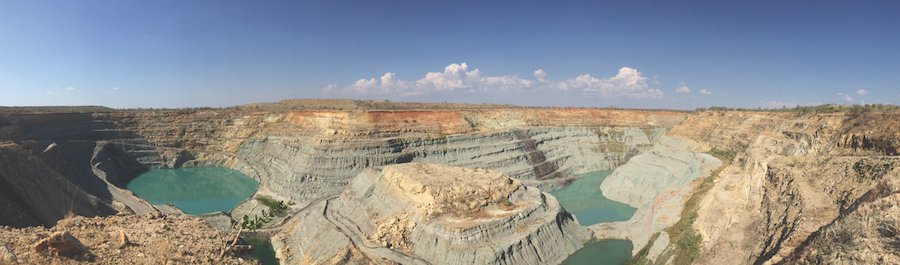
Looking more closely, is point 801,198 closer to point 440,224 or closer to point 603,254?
point 603,254

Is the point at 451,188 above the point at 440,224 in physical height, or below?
above

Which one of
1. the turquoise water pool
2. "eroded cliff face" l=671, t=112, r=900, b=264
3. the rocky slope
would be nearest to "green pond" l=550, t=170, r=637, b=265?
the turquoise water pool

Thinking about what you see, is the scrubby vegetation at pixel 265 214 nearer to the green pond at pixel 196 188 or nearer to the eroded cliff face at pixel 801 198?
the green pond at pixel 196 188

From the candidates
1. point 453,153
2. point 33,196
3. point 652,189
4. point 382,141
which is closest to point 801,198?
point 652,189

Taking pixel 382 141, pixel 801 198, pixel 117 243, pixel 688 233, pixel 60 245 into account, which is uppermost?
pixel 60 245

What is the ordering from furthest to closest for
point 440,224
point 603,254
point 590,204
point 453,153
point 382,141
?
1. point 453,153
2. point 382,141
3. point 590,204
4. point 603,254
5. point 440,224

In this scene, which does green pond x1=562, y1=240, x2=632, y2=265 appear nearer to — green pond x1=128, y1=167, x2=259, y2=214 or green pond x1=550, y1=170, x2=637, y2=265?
green pond x1=550, y1=170, x2=637, y2=265

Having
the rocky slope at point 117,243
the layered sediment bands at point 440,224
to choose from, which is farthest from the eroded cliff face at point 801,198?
the rocky slope at point 117,243
